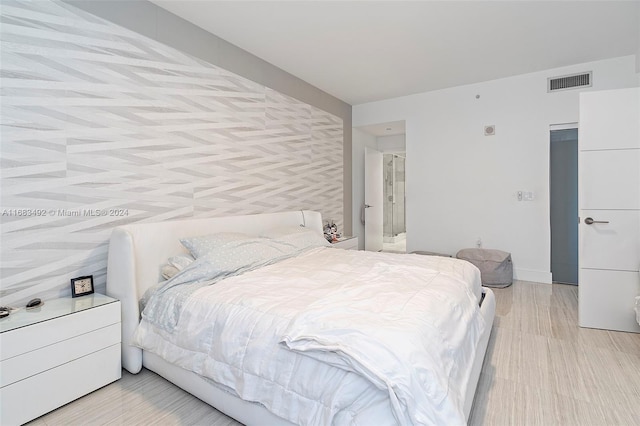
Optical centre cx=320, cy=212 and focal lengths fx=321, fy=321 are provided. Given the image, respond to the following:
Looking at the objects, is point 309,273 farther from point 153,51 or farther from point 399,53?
A: point 399,53

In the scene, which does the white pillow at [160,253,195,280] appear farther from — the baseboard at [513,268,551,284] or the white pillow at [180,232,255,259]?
the baseboard at [513,268,551,284]

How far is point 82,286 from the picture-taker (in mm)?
2115

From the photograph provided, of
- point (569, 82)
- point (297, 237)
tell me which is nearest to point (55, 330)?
point (297, 237)

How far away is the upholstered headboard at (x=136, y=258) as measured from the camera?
2.06m

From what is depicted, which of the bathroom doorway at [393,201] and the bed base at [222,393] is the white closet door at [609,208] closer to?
the bed base at [222,393]

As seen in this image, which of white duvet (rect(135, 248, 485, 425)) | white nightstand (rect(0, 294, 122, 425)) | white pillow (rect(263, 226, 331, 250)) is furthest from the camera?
white pillow (rect(263, 226, 331, 250))

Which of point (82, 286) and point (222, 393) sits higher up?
point (82, 286)

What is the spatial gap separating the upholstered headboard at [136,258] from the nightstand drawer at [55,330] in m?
0.11

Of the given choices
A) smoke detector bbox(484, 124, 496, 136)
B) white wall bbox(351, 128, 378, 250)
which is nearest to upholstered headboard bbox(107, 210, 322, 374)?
white wall bbox(351, 128, 378, 250)

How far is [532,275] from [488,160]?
1.64m

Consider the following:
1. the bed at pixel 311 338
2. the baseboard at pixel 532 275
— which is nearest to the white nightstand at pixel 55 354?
the bed at pixel 311 338

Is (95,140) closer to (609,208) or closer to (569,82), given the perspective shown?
(609,208)

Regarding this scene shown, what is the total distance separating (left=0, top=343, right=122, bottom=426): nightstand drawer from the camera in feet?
5.16

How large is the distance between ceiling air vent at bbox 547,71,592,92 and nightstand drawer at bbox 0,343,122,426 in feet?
17.3
